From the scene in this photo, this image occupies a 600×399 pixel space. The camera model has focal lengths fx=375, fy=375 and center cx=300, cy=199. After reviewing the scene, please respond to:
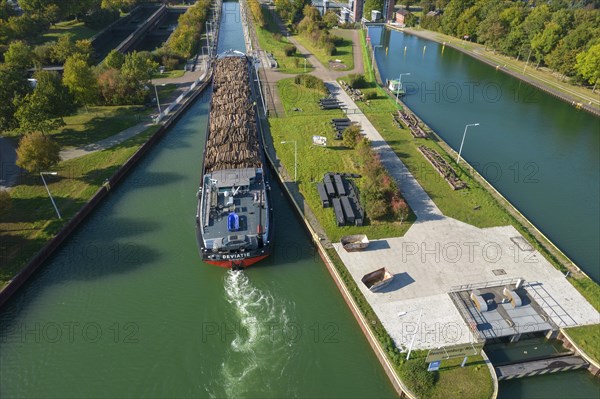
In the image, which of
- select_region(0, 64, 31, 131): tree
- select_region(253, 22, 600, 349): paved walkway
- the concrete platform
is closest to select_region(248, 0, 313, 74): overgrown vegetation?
select_region(0, 64, 31, 131): tree

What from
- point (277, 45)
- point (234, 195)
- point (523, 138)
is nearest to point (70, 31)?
point (277, 45)

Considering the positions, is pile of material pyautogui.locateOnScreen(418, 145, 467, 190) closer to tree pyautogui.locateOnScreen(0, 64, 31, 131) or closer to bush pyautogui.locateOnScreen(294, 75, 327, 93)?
bush pyautogui.locateOnScreen(294, 75, 327, 93)

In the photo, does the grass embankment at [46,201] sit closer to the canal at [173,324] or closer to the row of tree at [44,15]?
the canal at [173,324]

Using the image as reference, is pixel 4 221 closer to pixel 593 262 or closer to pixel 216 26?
pixel 593 262

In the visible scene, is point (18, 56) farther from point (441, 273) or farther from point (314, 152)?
point (441, 273)

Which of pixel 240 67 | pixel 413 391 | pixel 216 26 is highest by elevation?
pixel 216 26

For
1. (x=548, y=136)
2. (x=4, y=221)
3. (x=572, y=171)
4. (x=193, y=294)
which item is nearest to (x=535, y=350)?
(x=193, y=294)
